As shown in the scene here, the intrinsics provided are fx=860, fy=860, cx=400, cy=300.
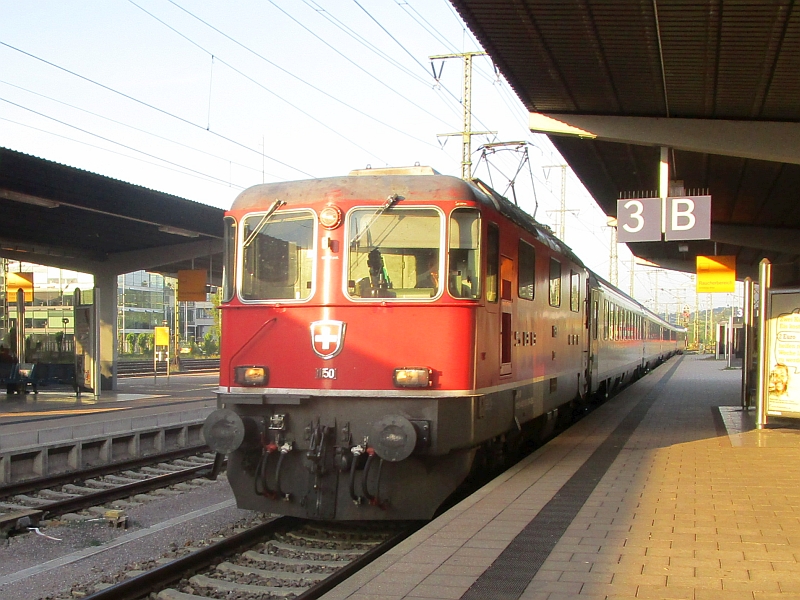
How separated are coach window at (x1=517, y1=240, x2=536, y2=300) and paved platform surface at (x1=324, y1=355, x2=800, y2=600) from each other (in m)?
2.02

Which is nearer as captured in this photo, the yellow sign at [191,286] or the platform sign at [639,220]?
the platform sign at [639,220]

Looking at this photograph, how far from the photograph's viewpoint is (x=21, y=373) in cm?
2356

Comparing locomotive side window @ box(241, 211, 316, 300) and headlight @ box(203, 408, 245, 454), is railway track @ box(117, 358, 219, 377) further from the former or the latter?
headlight @ box(203, 408, 245, 454)

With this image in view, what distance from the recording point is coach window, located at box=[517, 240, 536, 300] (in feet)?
32.5

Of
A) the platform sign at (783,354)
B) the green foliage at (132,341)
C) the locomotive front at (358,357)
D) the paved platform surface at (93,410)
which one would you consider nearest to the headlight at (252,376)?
the locomotive front at (358,357)

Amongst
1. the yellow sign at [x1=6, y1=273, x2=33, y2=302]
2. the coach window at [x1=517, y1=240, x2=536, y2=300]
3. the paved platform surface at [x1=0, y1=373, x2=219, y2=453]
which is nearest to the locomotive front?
the coach window at [x1=517, y1=240, x2=536, y2=300]

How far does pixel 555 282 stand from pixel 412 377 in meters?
5.29

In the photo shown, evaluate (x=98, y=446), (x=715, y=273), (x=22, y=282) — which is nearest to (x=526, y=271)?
(x=98, y=446)

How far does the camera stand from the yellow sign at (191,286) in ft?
82.8

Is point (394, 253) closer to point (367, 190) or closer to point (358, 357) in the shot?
point (367, 190)

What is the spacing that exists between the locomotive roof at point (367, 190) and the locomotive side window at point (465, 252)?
192 millimetres

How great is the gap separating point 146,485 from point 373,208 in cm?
518

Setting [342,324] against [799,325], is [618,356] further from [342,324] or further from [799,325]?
[342,324]

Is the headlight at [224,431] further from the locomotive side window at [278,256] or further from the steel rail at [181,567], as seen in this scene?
the locomotive side window at [278,256]
